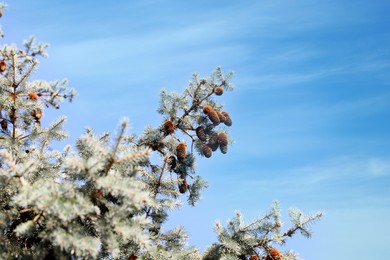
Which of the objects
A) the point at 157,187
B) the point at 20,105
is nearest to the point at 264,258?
the point at 157,187

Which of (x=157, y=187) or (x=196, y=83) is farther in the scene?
(x=196, y=83)

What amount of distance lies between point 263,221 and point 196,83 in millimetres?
2782

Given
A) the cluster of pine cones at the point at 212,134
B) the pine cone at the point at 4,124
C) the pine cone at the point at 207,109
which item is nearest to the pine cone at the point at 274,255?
the cluster of pine cones at the point at 212,134

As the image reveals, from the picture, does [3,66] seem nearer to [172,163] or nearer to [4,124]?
[4,124]

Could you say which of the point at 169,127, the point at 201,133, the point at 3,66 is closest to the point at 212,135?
the point at 201,133

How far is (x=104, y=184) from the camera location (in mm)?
3639

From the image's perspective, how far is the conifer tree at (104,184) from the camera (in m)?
3.70

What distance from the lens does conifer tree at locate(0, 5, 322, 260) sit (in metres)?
3.70

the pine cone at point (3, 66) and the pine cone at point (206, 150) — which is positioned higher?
the pine cone at point (3, 66)

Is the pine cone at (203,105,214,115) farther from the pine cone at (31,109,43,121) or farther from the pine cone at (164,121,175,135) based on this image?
the pine cone at (31,109,43,121)

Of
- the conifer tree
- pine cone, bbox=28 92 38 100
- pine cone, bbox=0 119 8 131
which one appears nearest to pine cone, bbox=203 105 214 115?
the conifer tree

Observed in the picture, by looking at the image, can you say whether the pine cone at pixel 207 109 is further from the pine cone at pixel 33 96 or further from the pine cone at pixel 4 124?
the pine cone at pixel 4 124

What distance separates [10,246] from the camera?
4500mm

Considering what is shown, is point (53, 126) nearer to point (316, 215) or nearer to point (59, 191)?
point (59, 191)
